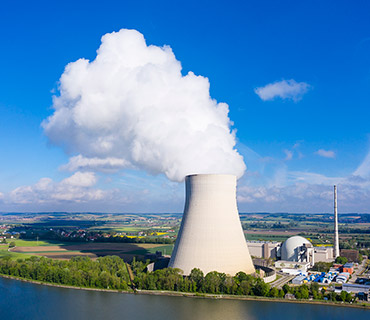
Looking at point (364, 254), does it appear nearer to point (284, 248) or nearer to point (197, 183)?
point (284, 248)

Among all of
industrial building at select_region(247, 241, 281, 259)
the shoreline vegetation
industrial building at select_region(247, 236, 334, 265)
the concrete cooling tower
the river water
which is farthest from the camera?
industrial building at select_region(247, 241, 281, 259)

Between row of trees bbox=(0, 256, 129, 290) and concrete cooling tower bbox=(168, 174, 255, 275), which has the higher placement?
concrete cooling tower bbox=(168, 174, 255, 275)

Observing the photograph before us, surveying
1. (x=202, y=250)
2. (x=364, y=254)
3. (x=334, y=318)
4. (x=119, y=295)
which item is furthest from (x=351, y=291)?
(x=364, y=254)

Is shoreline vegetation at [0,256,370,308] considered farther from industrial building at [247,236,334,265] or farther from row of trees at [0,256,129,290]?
industrial building at [247,236,334,265]

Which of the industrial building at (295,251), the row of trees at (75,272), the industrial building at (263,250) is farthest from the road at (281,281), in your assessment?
the industrial building at (263,250)

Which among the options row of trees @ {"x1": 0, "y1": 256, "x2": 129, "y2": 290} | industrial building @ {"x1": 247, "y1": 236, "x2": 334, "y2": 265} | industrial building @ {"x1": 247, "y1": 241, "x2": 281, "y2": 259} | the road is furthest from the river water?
industrial building @ {"x1": 247, "y1": 241, "x2": 281, "y2": 259}

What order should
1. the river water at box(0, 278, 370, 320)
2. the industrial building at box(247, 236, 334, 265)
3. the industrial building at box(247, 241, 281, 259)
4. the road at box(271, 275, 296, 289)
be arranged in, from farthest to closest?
1. the industrial building at box(247, 241, 281, 259)
2. the industrial building at box(247, 236, 334, 265)
3. the road at box(271, 275, 296, 289)
4. the river water at box(0, 278, 370, 320)
